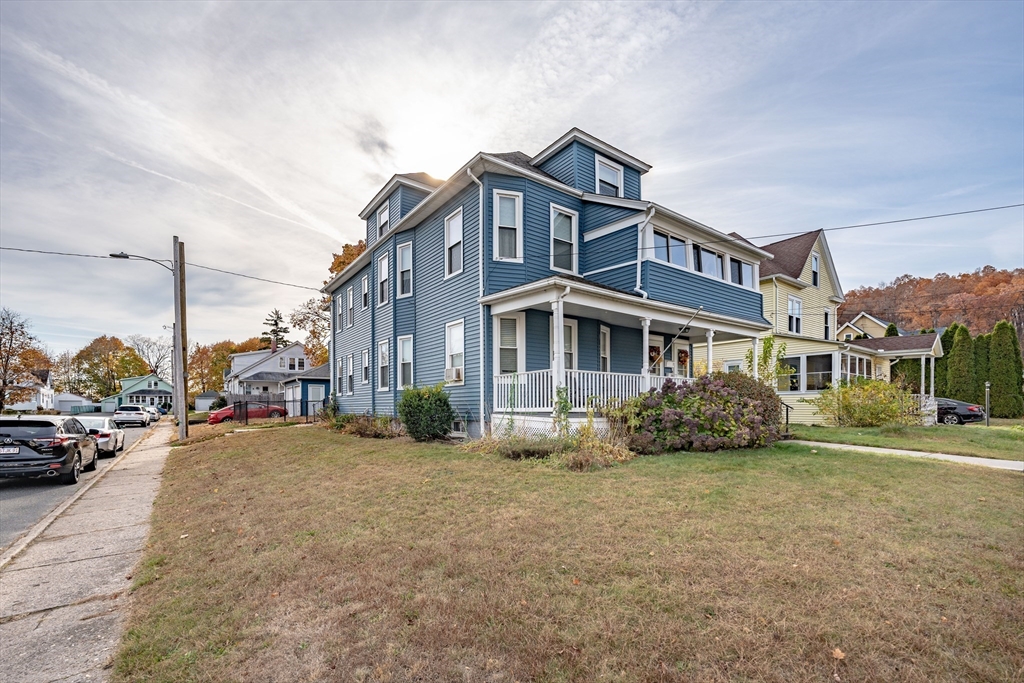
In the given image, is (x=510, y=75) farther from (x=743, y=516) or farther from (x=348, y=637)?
(x=348, y=637)

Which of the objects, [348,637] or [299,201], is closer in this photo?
[348,637]

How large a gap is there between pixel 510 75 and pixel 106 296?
30.2 m

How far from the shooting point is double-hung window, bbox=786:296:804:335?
2480cm

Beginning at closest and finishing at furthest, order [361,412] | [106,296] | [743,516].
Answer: [743,516] < [361,412] < [106,296]

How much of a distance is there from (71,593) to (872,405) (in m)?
19.7

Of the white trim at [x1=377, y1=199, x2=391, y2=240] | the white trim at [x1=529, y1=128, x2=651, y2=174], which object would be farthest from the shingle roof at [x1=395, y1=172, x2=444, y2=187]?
the white trim at [x1=529, y1=128, x2=651, y2=174]

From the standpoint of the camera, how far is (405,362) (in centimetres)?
1700

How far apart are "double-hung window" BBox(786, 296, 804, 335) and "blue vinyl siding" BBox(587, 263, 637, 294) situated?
1500 cm

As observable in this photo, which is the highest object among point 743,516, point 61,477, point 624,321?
point 624,321

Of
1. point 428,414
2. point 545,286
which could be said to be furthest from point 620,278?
point 428,414

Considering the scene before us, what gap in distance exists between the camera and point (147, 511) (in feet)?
25.3

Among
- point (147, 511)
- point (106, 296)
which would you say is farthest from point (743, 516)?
point (106, 296)

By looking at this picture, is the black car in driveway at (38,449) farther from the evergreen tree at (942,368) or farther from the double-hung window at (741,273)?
the evergreen tree at (942,368)

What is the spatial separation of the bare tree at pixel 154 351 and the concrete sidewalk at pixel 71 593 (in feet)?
298
